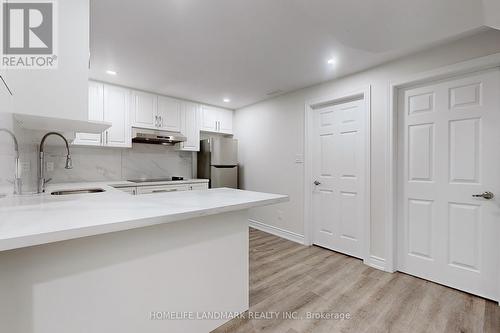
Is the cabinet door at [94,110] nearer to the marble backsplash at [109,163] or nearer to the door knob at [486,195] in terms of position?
the marble backsplash at [109,163]

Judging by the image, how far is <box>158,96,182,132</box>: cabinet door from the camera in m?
3.59

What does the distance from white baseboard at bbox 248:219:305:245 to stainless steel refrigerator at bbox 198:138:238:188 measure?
0.85 m

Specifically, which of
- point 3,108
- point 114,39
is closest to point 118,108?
point 114,39

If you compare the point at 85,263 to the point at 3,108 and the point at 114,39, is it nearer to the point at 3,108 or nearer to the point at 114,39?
the point at 3,108

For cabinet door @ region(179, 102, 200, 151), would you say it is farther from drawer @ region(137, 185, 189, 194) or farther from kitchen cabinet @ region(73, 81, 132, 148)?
kitchen cabinet @ region(73, 81, 132, 148)

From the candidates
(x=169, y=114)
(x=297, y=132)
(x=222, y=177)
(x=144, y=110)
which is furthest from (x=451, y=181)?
(x=144, y=110)

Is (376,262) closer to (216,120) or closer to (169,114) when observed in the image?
(216,120)

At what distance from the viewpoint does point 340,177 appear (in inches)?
116

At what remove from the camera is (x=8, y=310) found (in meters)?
0.83

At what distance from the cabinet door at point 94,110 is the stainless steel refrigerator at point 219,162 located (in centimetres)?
165

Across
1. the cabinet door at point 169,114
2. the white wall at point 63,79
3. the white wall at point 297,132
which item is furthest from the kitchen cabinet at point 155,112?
the white wall at point 63,79

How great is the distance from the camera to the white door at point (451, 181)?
1.92 meters

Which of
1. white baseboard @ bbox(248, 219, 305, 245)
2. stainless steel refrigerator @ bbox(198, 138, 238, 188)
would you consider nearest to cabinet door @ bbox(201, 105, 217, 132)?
stainless steel refrigerator @ bbox(198, 138, 238, 188)

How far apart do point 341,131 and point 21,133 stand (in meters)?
3.40
